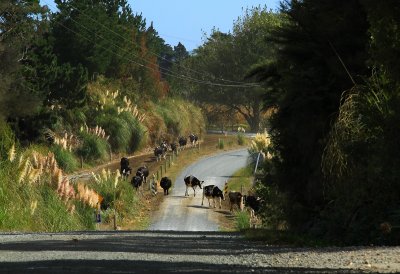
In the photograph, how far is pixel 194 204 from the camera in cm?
5291

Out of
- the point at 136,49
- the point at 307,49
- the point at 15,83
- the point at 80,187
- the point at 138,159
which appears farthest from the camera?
the point at 136,49

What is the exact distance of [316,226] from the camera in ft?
69.5

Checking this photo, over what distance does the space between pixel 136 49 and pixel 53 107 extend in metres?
25.8

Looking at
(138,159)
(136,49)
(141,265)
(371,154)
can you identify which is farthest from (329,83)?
(136,49)

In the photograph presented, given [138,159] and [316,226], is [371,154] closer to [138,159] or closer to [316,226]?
[316,226]

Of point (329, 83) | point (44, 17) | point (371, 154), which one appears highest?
point (44, 17)

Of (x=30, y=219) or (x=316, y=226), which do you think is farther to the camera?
(x=30, y=219)

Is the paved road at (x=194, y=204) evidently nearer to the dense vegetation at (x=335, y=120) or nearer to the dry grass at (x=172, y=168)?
the dry grass at (x=172, y=168)

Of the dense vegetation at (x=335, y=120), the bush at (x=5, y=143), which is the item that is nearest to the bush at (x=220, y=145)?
the bush at (x=5, y=143)

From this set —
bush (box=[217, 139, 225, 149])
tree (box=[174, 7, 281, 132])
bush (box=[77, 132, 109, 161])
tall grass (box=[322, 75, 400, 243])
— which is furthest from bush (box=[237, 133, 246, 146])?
tall grass (box=[322, 75, 400, 243])

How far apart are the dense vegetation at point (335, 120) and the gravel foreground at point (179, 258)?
2106mm

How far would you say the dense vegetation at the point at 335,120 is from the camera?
18203 mm

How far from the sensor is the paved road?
44031mm

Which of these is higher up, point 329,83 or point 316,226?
point 329,83
